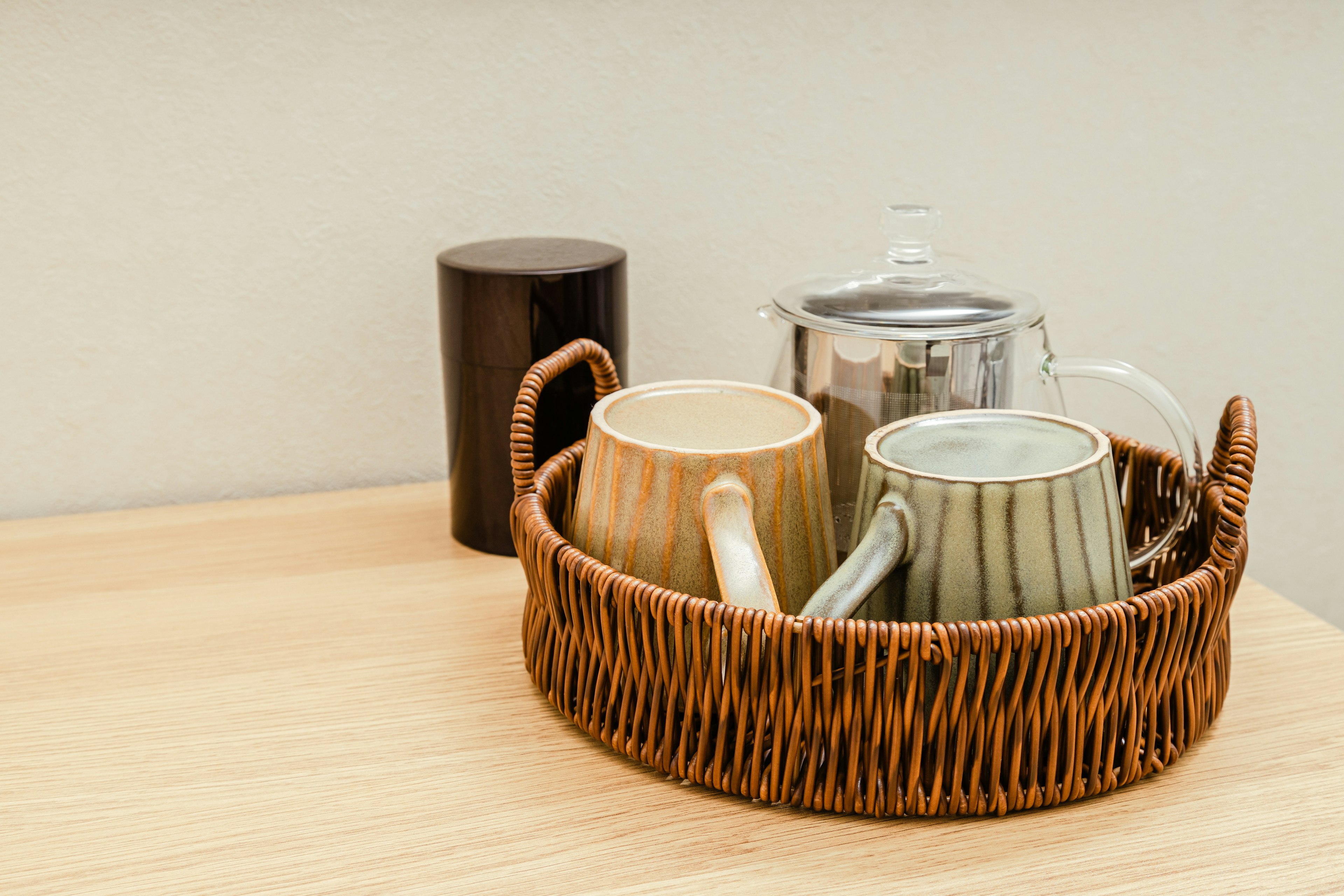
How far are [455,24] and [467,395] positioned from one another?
0.25 meters

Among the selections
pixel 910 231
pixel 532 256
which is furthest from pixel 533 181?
pixel 910 231

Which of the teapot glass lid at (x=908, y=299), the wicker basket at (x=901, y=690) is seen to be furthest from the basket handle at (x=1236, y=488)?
the teapot glass lid at (x=908, y=299)

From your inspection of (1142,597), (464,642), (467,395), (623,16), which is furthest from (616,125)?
(1142,597)

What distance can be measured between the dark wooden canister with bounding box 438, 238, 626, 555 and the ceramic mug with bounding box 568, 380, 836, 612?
0.44 feet

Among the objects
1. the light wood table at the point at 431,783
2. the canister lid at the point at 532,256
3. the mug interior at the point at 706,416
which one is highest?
the canister lid at the point at 532,256

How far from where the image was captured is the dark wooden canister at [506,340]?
58 cm

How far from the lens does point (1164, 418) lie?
0.50 m

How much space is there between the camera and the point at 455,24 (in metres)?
0.67

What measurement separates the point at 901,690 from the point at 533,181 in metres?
0.47

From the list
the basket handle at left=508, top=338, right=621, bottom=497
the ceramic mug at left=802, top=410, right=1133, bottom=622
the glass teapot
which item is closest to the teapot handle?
the glass teapot

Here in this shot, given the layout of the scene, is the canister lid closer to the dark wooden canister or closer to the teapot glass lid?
the dark wooden canister

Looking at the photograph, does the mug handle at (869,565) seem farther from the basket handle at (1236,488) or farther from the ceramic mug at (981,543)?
the basket handle at (1236,488)

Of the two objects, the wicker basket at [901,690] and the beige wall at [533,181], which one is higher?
the beige wall at [533,181]

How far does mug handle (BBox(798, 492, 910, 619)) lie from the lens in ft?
1.24
